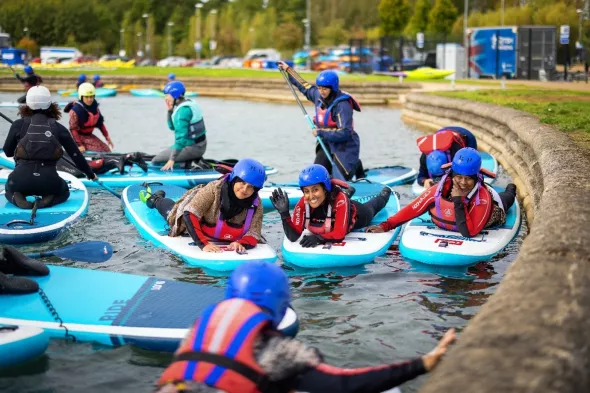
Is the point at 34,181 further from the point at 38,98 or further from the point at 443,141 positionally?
the point at 443,141

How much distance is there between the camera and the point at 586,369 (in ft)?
12.3

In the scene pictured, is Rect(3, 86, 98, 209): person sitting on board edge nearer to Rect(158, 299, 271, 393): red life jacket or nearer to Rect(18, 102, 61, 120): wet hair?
Rect(18, 102, 61, 120): wet hair

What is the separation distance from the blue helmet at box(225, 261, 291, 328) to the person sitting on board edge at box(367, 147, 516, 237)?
504cm

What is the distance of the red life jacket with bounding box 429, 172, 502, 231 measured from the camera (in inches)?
355

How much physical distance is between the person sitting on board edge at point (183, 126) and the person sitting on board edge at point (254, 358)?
862cm

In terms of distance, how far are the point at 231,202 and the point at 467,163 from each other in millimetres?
2375

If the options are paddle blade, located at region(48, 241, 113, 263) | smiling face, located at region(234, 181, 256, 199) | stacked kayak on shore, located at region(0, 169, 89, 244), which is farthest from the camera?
stacked kayak on shore, located at region(0, 169, 89, 244)

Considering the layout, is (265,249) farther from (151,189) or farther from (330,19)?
(330,19)

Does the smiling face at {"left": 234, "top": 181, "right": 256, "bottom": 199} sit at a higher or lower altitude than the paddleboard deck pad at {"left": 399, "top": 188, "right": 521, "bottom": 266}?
higher

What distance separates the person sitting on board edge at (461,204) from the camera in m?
8.84

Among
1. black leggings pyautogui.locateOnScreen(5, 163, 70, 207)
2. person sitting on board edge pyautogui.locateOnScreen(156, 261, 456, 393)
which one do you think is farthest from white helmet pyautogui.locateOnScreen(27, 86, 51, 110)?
person sitting on board edge pyautogui.locateOnScreen(156, 261, 456, 393)

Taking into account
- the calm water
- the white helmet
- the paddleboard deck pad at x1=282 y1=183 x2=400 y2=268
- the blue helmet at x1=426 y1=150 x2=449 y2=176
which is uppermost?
the white helmet

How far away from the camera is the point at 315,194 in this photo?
857 cm

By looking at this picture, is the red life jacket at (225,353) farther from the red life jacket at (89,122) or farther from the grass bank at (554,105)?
the red life jacket at (89,122)
